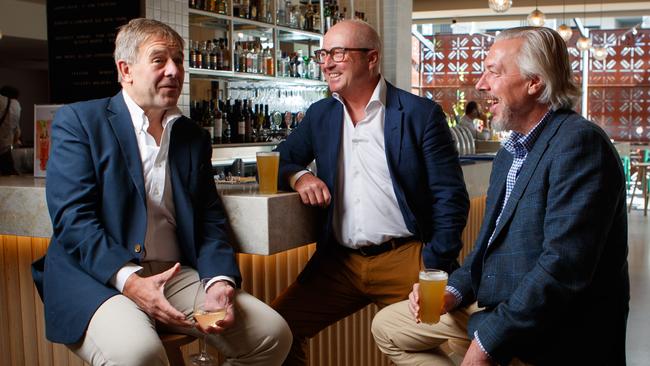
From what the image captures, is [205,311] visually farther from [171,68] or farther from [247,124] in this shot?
[247,124]

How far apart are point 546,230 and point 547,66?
480 millimetres

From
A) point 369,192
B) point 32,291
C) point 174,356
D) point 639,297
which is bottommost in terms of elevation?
point 639,297

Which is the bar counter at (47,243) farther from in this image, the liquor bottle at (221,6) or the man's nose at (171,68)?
the liquor bottle at (221,6)

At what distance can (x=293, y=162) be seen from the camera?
9.50 ft

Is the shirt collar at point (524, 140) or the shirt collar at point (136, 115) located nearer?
the shirt collar at point (524, 140)

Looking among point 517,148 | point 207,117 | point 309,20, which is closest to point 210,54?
point 207,117

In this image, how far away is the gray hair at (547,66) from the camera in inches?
82.0

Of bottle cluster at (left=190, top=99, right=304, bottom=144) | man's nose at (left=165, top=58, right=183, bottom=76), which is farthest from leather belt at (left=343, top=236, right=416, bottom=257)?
bottle cluster at (left=190, top=99, right=304, bottom=144)

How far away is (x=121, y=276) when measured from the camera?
2.15m

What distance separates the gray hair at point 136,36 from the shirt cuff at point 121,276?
25.9 inches

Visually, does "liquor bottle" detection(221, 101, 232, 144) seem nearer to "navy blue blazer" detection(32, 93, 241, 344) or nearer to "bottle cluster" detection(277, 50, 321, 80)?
"bottle cluster" detection(277, 50, 321, 80)

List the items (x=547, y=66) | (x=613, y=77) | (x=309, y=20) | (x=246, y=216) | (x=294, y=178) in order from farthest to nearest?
(x=613, y=77)
(x=309, y=20)
(x=294, y=178)
(x=246, y=216)
(x=547, y=66)

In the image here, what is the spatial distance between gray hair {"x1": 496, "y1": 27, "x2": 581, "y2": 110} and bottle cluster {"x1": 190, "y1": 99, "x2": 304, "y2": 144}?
409 centimetres

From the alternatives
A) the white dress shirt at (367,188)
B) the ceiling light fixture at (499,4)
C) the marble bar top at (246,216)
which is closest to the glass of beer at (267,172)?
the marble bar top at (246,216)
